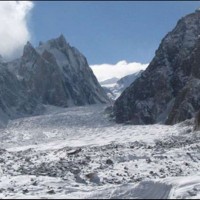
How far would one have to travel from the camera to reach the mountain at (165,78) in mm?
117562

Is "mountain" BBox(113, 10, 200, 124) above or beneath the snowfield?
above

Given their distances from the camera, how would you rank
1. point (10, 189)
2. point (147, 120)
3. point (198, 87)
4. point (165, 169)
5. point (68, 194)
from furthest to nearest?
point (147, 120) → point (198, 87) → point (165, 169) → point (10, 189) → point (68, 194)

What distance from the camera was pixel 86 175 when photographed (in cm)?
2495

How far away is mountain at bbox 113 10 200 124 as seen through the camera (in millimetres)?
117562

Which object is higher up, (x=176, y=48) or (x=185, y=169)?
(x=176, y=48)

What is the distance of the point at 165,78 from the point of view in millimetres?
127688

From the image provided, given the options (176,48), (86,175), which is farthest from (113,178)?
(176,48)

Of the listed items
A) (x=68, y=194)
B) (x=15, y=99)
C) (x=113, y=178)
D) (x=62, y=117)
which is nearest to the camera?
(x=68, y=194)

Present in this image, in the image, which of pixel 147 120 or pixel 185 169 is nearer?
pixel 185 169

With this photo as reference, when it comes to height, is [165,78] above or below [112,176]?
above

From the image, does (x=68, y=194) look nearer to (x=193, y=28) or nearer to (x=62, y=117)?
(x=62, y=117)

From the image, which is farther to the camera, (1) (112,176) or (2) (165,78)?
(2) (165,78)

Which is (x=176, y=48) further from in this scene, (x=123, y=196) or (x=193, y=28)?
(x=123, y=196)

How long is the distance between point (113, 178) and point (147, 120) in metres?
93.2
